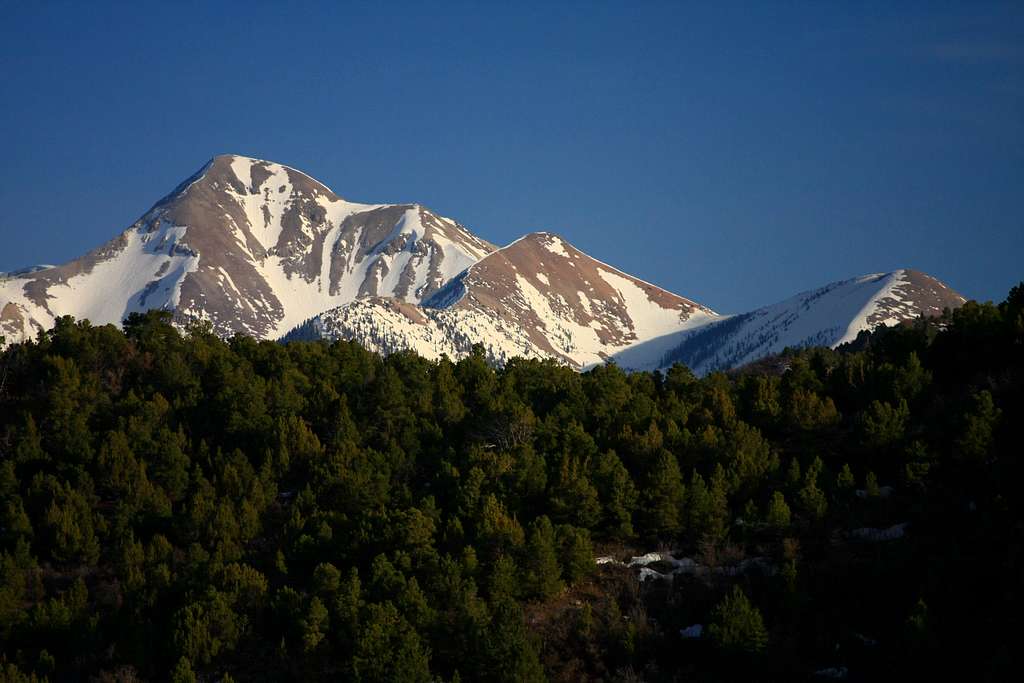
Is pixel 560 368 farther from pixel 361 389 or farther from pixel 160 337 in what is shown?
pixel 160 337

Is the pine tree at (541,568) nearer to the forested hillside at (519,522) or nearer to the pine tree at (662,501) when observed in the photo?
the forested hillside at (519,522)

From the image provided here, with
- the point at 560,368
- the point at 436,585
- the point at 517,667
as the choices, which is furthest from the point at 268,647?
the point at 560,368

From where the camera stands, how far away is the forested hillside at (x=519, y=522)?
188 feet

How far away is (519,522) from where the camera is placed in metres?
70.3

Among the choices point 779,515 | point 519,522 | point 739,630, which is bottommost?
point 739,630

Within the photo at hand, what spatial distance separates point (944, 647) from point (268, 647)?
33068 millimetres

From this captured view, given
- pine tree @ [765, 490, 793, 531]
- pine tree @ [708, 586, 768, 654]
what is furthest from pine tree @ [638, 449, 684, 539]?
pine tree @ [708, 586, 768, 654]

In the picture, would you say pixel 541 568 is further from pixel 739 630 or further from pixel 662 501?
pixel 739 630

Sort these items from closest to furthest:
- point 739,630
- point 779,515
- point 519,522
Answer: point 739,630 < point 779,515 < point 519,522

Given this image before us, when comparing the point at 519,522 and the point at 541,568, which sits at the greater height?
the point at 519,522

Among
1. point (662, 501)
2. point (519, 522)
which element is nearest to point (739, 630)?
point (662, 501)

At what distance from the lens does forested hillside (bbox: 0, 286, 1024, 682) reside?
188ft

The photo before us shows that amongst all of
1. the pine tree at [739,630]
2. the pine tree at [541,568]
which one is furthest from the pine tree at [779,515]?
the pine tree at [541,568]

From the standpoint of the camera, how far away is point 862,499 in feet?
227
